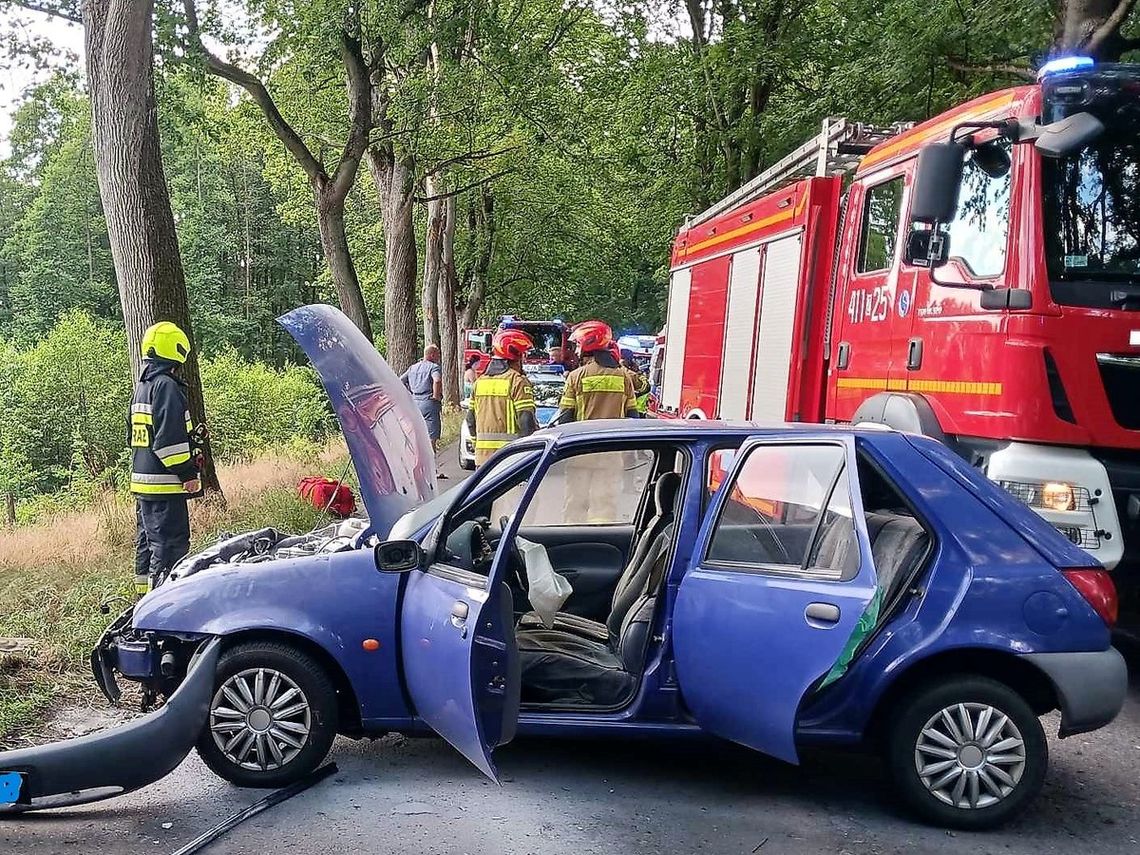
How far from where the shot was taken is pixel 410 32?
43.4ft

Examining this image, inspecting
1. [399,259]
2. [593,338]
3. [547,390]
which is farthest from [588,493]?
[547,390]

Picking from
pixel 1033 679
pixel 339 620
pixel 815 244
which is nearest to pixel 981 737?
pixel 1033 679

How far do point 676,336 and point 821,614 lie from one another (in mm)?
9083

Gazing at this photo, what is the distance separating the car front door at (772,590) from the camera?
12.6 feet

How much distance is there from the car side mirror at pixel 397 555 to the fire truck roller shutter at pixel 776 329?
4.28 m

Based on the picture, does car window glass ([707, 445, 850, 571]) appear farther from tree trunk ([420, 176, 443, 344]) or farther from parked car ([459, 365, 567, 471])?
tree trunk ([420, 176, 443, 344])

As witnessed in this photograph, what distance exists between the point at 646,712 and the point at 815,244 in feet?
15.4

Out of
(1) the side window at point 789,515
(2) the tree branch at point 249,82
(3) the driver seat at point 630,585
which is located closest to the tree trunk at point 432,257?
(2) the tree branch at point 249,82

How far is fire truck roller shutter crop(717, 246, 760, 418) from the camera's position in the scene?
29.9ft

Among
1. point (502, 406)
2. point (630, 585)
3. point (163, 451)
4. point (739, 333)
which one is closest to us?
point (630, 585)

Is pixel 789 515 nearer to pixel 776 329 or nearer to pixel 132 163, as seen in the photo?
pixel 776 329

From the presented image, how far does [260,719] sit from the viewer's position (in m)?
4.34

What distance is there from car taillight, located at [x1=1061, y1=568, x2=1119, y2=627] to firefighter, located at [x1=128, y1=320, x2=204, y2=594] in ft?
17.0

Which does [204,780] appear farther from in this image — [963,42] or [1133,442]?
[963,42]
